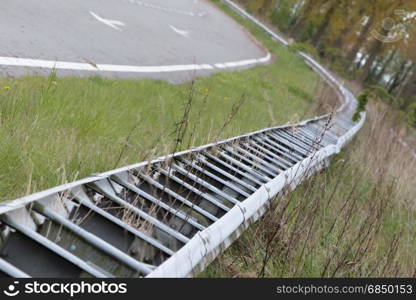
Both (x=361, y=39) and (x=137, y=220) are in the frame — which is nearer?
(x=137, y=220)

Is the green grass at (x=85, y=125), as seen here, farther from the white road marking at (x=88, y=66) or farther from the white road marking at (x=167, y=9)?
the white road marking at (x=167, y=9)

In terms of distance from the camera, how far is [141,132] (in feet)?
17.4

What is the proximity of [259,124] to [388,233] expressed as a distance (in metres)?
3.16

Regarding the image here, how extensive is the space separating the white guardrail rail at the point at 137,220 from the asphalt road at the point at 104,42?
1.35 meters

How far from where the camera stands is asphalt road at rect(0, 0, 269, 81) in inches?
250

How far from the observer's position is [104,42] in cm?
870

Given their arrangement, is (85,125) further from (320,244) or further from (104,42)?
(104,42)

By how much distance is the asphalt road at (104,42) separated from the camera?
20.8ft

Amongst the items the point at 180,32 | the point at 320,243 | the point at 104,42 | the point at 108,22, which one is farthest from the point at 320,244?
the point at 180,32

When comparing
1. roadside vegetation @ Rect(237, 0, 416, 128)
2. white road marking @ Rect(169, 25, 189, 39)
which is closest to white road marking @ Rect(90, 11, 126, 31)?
white road marking @ Rect(169, 25, 189, 39)

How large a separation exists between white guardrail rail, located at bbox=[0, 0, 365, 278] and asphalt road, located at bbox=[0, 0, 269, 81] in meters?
1.35

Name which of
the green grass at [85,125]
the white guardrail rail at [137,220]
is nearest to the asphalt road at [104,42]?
the green grass at [85,125]

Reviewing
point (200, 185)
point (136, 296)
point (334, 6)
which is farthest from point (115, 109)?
point (334, 6)

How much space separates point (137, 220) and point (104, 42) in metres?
6.14
